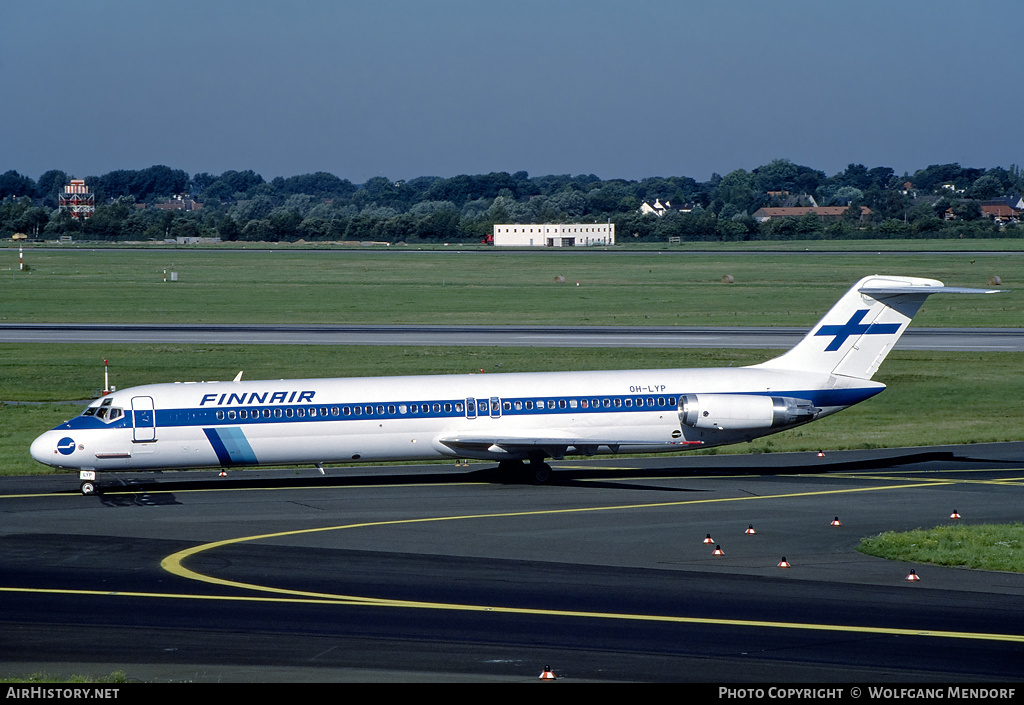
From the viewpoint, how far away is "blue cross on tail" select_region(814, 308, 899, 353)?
116 feet

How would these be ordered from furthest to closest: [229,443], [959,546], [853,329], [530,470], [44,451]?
[853,329] → [530,470] → [229,443] → [44,451] → [959,546]

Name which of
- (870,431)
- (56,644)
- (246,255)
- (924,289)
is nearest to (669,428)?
(924,289)

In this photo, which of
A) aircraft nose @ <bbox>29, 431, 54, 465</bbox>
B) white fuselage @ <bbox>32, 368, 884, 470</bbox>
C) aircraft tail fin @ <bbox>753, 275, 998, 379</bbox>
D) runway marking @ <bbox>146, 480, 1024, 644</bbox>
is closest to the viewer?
runway marking @ <bbox>146, 480, 1024, 644</bbox>

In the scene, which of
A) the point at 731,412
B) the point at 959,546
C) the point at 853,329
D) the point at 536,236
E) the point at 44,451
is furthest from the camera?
the point at 536,236

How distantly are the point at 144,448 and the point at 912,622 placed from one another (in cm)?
2119

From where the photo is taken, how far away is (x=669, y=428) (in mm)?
34031

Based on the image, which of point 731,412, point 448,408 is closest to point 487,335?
point 448,408

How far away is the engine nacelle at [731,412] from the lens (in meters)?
33.7

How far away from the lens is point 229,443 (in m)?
32.9

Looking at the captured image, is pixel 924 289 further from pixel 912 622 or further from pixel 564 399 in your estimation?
pixel 912 622

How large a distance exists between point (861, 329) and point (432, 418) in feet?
42.6

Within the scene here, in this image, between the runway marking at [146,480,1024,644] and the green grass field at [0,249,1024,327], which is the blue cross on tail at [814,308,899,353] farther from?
the green grass field at [0,249,1024,327]

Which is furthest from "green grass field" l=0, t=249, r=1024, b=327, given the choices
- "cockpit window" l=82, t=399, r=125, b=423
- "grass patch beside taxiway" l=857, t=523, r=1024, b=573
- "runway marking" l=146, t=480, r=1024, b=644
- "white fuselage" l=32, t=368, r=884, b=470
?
"runway marking" l=146, t=480, r=1024, b=644

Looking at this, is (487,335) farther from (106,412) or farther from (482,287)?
(482,287)
